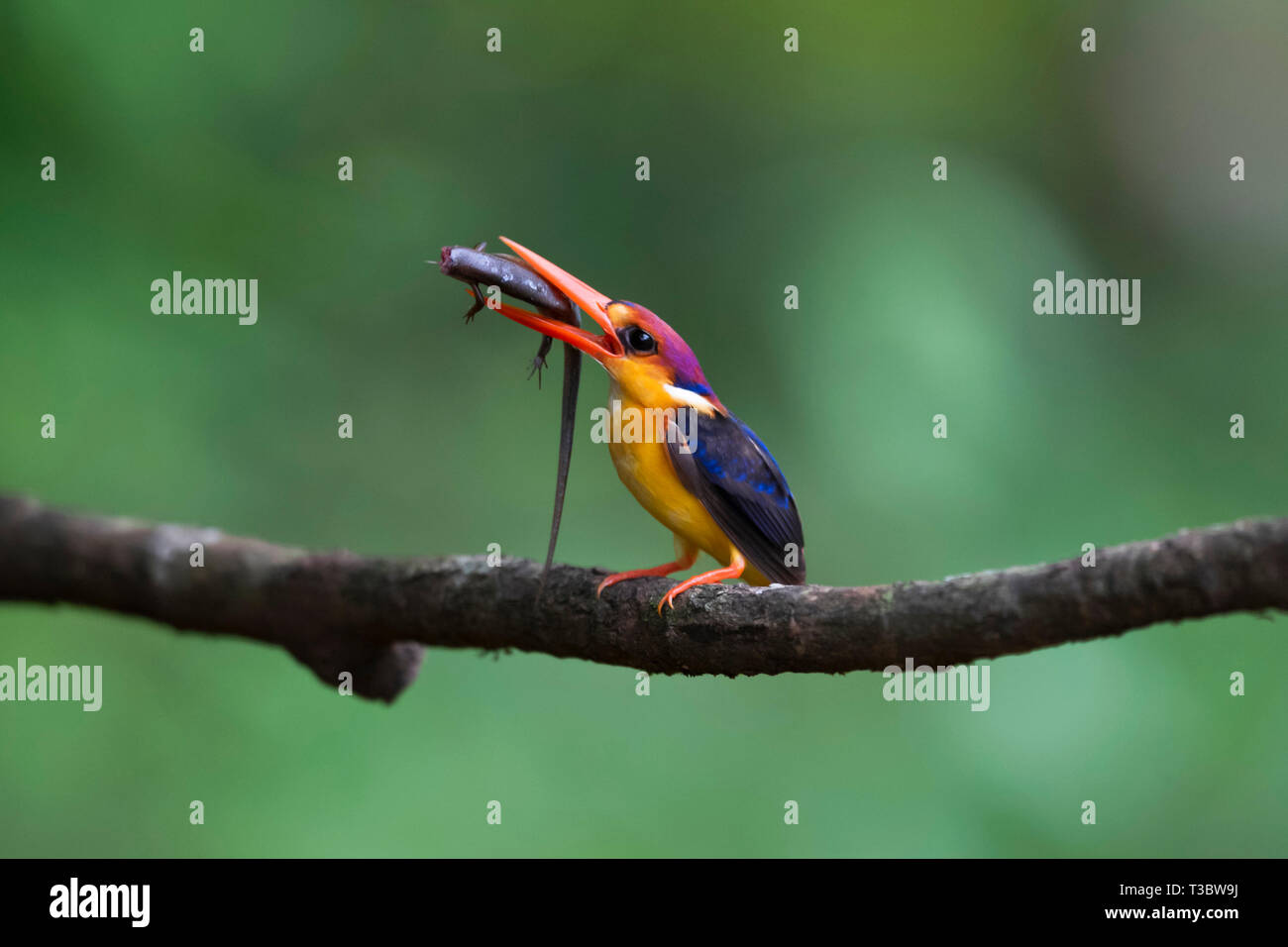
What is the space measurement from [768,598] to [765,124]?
10.4 ft

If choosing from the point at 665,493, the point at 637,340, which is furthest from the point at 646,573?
the point at 637,340

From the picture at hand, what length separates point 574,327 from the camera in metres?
2.08

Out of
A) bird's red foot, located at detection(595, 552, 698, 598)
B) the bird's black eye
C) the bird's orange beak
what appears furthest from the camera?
the bird's black eye

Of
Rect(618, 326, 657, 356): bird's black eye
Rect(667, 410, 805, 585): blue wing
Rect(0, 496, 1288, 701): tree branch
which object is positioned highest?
Rect(618, 326, 657, 356): bird's black eye

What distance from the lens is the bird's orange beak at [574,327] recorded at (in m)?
1.99

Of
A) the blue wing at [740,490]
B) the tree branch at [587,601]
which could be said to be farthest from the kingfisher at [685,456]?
the tree branch at [587,601]

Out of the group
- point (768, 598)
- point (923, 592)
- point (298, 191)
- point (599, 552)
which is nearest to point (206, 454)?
point (298, 191)

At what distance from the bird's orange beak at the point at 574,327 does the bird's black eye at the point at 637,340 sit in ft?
0.06

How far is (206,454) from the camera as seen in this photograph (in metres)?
3.83

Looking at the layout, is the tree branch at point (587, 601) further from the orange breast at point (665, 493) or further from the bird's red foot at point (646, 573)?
the orange breast at point (665, 493)

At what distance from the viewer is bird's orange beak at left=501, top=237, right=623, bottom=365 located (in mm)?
1994

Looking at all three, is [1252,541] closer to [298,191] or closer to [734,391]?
[734,391]

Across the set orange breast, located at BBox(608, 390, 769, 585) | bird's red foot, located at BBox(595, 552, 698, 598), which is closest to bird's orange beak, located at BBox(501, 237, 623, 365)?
orange breast, located at BBox(608, 390, 769, 585)

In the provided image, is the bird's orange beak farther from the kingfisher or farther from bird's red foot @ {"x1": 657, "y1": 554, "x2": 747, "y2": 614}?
bird's red foot @ {"x1": 657, "y1": 554, "x2": 747, "y2": 614}
